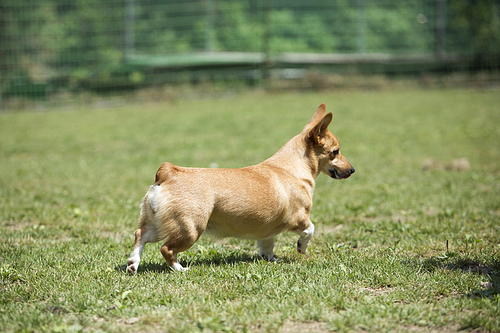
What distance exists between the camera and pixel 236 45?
24.6 meters

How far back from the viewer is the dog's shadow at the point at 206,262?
13.9 feet

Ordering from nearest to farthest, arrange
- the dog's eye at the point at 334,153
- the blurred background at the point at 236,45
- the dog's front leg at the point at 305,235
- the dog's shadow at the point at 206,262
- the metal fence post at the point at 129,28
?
the dog's shadow at the point at 206,262 → the dog's front leg at the point at 305,235 → the dog's eye at the point at 334,153 → the blurred background at the point at 236,45 → the metal fence post at the point at 129,28

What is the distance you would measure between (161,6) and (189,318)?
2385 centimetres

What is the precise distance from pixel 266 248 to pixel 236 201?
31.8 inches

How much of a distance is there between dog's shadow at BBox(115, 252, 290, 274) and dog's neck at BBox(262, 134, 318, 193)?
2.83 feet

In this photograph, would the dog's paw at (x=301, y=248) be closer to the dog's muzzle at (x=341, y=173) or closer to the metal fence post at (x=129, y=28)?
the dog's muzzle at (x=341, y=173)

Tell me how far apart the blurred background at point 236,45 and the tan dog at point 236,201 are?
17.6 m

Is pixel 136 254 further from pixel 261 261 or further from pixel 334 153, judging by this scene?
pixel 334 153

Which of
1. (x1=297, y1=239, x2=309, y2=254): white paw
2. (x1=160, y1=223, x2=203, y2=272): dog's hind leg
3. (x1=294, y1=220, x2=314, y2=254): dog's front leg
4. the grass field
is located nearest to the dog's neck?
(x1=294, y1=220, x2=314, y2=254): dog's front leg

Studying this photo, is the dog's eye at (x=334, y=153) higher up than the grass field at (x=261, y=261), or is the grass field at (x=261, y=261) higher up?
the dog's eye at (x=334, y=153)

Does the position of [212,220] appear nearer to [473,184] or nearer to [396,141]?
[473,184]

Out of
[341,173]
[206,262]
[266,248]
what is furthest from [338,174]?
[206,262]

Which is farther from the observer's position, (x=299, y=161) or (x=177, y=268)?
(x=299, y=161)

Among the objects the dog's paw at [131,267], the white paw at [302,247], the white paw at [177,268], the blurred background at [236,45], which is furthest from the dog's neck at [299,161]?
the blurred background at [236,45]
